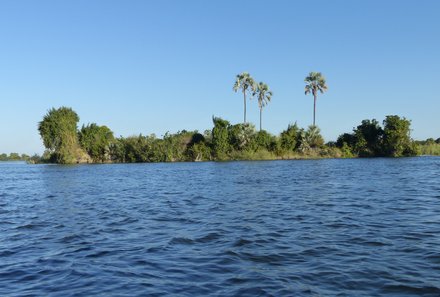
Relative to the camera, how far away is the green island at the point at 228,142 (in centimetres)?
9631

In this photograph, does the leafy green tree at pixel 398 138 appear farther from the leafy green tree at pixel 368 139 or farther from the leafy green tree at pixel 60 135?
the leafy green tree at pixel 60 135

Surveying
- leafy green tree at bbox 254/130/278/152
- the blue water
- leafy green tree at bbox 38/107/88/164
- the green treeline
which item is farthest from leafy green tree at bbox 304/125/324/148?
the blue water

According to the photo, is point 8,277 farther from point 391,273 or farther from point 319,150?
point 319,150

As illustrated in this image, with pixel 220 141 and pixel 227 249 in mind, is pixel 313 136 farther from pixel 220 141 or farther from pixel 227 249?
pixel 227 249

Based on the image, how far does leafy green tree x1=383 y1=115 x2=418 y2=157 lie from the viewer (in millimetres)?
95062

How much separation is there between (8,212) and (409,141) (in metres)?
93.8

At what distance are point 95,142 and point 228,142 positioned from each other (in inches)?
1320

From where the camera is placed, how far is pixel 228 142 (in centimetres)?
9806

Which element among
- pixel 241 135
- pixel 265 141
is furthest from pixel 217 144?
pixel 265 141

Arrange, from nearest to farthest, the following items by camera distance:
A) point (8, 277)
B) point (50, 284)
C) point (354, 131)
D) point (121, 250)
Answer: point (50, 284), point (8, 277), point (121, 250), point (354, 131)

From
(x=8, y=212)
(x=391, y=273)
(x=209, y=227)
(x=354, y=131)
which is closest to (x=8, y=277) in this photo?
(x=209, y=227)

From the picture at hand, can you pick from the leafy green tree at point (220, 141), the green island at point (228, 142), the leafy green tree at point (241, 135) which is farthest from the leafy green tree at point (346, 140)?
the leafy green tree at point (220, 141)

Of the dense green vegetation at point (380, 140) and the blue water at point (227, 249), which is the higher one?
the dense green vegetation at point (380, 140)

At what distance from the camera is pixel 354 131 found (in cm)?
10338
